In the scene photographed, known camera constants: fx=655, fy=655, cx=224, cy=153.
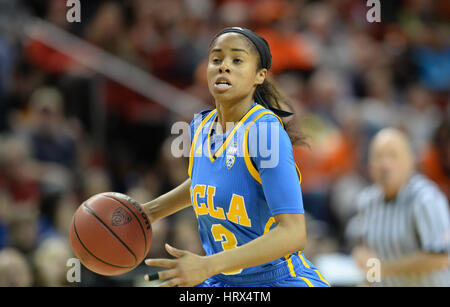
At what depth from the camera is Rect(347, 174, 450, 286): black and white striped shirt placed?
509cm

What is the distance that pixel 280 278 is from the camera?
335 cm

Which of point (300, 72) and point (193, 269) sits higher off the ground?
point (300, 72)

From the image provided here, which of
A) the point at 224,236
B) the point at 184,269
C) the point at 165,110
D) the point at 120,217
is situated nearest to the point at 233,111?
the point at 224,236

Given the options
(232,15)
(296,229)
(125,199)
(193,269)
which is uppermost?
(232,15)

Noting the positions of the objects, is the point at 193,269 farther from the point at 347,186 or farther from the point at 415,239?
the point at 347,186

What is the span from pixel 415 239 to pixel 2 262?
3.26 metres

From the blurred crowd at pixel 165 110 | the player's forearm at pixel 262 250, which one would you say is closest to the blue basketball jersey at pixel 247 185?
the player's forearm at pixel 262 250

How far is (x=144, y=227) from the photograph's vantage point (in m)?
3.44

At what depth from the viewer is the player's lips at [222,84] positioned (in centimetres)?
327

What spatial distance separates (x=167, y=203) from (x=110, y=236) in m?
0.51

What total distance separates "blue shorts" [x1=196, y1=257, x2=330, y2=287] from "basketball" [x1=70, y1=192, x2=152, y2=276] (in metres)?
0.48

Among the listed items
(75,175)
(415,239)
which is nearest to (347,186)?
(415,239)
